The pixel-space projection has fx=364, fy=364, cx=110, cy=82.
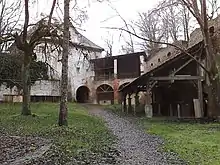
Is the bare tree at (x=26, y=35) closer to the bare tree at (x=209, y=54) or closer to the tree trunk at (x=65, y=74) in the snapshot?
the tree trunk at (x=65, y=74)

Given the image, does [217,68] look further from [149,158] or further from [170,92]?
[149,158]

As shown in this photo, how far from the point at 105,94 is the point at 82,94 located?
12.8ft

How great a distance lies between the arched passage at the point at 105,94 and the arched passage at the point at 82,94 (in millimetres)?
1946

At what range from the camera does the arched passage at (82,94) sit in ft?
158

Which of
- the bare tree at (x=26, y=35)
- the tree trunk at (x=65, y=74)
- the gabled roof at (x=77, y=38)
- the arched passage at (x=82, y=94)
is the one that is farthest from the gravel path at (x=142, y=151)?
the arched passage at (x=82, y=94)

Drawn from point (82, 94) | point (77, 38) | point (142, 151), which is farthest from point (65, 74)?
point (82, 94)

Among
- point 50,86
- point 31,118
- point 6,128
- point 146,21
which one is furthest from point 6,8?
point 146,21

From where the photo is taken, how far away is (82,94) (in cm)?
4856

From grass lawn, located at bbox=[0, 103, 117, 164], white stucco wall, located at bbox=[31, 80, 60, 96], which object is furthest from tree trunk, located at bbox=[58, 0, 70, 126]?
white stucco wall, located at bbox=[31, 80, 60, 96]

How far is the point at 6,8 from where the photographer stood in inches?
1319

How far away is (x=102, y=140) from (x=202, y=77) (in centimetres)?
1213

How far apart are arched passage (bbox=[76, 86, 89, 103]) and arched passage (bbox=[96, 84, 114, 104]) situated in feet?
6.38

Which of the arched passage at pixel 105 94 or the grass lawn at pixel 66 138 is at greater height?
the arched passage at pixel 105 94

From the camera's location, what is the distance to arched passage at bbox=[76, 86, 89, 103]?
1891 inches
